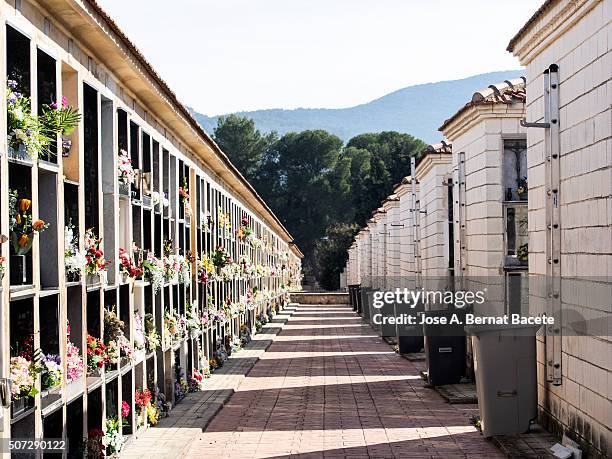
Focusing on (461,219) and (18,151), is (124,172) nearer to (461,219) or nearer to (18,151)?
(18,151)

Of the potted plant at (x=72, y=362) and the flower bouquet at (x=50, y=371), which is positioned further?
the potted plant at (x=72, y=362)

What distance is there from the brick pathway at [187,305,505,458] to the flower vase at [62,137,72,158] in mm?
3849

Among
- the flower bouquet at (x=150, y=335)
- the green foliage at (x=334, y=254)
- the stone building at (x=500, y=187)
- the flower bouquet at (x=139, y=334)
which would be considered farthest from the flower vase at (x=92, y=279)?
the green foliage at (x=334, y=254)

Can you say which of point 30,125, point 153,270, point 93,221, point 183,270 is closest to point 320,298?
point 183,270

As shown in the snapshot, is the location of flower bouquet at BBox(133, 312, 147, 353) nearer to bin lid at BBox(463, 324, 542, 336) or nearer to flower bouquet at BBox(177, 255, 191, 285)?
flower bouquet at BBox(177, 255, 191, 285)

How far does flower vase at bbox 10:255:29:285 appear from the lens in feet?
22.7

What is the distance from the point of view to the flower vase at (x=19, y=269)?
22.7 ft

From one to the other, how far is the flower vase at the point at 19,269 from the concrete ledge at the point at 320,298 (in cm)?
5009

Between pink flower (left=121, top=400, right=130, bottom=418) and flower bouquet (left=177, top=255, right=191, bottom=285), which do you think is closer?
pink flower (left=121, top=400, right=130, bottom=418)

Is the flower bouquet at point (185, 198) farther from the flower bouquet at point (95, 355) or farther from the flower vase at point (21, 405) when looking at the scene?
the flower vase at point (21, 405)

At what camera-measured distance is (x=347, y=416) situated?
44.1 feet

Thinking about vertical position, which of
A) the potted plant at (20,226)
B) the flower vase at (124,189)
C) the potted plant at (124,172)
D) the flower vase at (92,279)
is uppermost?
the potted plant at (124,172)

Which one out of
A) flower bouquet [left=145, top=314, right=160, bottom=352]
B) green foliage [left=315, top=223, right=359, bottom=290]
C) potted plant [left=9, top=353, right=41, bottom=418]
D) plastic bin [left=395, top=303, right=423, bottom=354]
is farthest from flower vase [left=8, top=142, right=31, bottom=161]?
green foliage [left=315, top=223, right=359, bottom=290]

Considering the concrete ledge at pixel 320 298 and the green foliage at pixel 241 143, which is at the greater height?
the green foliage at pixel 241 143
